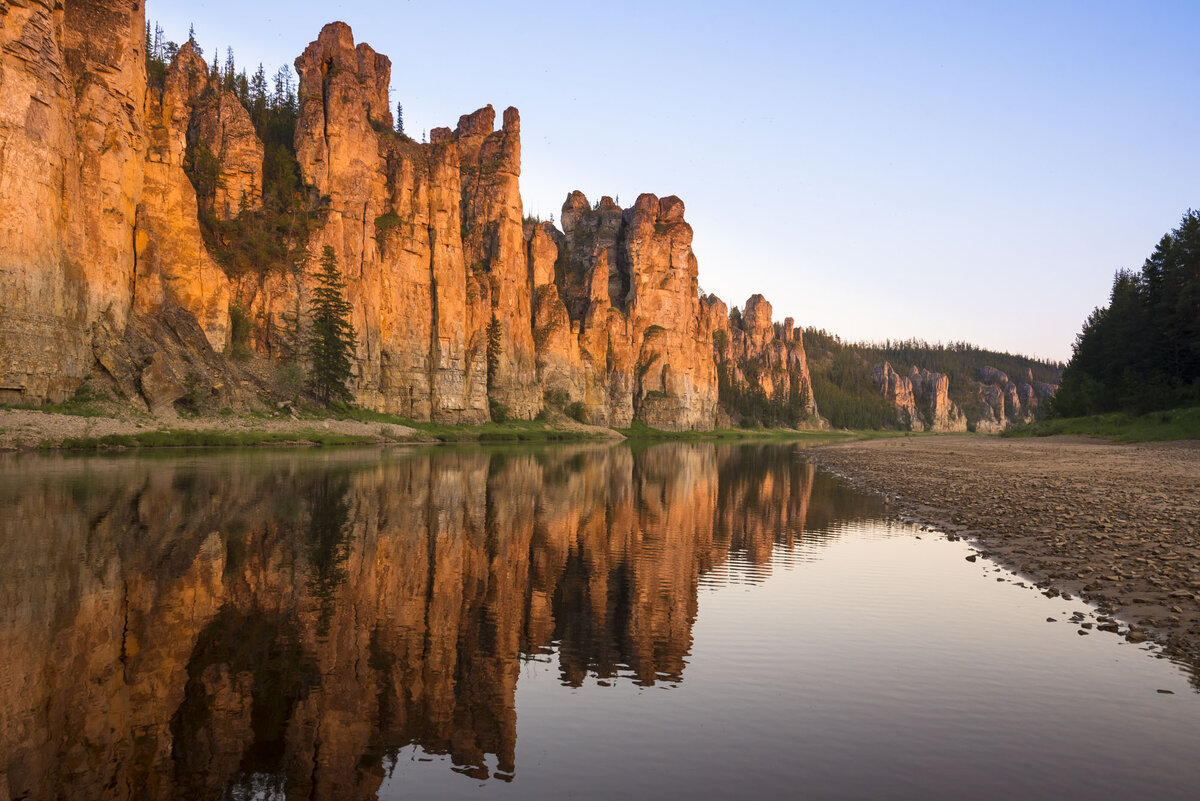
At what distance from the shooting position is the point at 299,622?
11.5 meters

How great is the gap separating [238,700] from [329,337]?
254ft

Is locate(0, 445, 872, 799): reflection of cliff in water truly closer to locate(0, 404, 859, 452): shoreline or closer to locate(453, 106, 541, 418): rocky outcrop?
locate(0, 404, 859, 452): shoreline

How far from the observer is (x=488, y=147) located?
129m

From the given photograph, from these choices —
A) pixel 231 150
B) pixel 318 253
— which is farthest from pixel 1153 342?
pixel 231 150

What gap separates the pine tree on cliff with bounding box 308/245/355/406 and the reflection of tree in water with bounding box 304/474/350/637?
52.9 meters

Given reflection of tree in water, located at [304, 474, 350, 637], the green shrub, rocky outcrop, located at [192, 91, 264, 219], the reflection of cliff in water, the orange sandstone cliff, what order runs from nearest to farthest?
the reflection of cliff in water, reflection of tree in water, located at [304, 474, 350, 637], the orange sandstone cliff, the green shrub, rocky outcrop, located at [192, 91, 264, 219]

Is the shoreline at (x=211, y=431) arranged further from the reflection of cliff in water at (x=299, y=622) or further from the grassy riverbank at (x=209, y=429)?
the reflection of cliff in water at (x=299, y=622)

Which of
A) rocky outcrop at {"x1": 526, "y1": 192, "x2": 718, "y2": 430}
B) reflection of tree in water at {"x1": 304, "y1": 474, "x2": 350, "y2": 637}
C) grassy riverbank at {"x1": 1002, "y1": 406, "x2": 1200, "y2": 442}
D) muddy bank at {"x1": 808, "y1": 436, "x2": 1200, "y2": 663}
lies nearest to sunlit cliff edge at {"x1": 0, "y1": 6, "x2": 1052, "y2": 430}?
rocky outcrop at {"x1": 526, "y1": 192, "x2": 718, "y2": 430}

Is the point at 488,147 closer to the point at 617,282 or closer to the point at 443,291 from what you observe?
the point at 443,291

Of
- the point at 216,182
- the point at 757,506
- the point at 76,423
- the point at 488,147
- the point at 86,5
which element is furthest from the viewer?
the point at 488,147

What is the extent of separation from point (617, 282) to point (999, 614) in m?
165

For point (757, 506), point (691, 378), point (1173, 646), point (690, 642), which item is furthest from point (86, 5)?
→ point (691, 378)

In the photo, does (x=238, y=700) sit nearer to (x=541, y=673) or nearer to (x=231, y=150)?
(x=541, y=673)

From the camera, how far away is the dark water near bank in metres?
6.95
